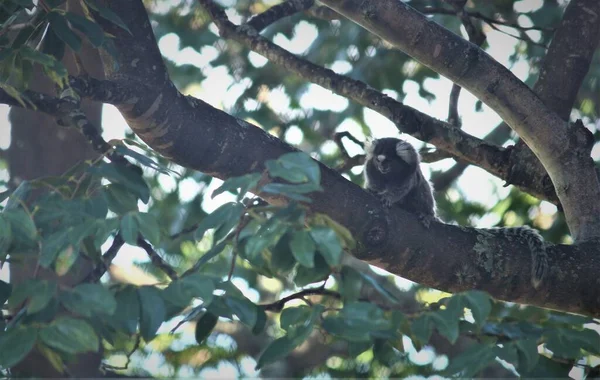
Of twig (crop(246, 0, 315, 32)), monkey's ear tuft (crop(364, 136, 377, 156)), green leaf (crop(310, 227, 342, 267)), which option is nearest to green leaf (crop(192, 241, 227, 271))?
green leaf (crop(310, 227, 342, 267))

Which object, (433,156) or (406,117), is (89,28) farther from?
(433,156)

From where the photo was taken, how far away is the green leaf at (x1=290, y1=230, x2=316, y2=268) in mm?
2234

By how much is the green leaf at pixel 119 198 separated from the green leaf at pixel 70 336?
0.62 meters

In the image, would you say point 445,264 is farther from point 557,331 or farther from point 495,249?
point 557,331

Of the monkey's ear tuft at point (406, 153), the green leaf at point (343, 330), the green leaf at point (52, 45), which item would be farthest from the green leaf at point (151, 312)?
the monkey's ear tuft at point (406, 153)

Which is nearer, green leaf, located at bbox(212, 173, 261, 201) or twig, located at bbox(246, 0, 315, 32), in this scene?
green leaf, located at bbox(212, 173, 261, 201)

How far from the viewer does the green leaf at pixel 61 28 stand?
306cm

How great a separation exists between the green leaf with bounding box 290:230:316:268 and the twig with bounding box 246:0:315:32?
2878 millimetres

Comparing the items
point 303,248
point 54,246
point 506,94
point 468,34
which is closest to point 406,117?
point 506,94

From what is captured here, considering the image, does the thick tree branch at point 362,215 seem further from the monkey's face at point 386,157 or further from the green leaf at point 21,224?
the monkey's face at point 386,157

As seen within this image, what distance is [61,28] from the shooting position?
3.07 metres

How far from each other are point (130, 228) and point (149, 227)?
2.1 inches

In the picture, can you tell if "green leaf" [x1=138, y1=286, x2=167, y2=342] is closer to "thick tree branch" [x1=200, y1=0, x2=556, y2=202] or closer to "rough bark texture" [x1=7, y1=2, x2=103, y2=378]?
"thick tree branch" [x1=200, y1=0, x2=556, y2=202]

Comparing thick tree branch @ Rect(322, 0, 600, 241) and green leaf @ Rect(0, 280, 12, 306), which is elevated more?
thick tree branch @ Rect(322, 0, 600, 241)
